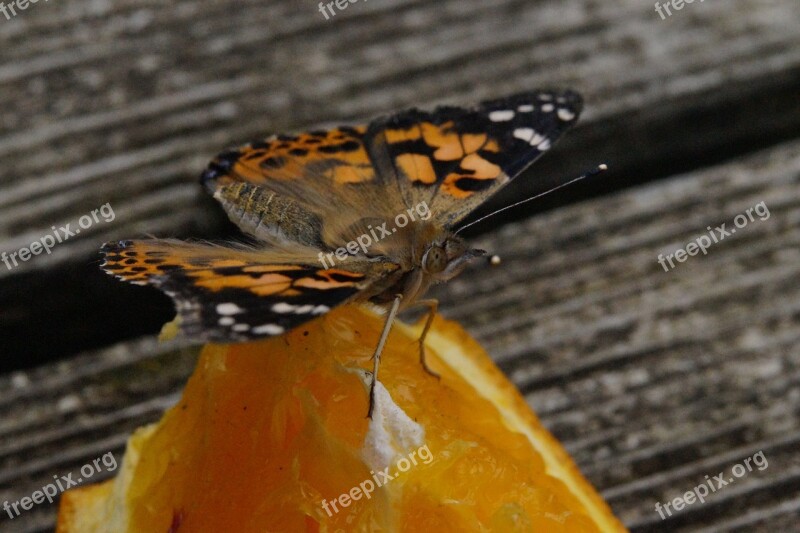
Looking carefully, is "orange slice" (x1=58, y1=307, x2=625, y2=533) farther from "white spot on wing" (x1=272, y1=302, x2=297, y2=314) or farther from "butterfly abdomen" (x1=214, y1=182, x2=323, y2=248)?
"butterfly abdomen" (x1=214, y1=182, x2=323, y2=248)

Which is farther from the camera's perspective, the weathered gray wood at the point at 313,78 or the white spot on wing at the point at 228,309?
the weathered gray wood at the point at 313,78

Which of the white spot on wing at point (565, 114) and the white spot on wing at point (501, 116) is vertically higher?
the white spot on wing at point (501, 116)

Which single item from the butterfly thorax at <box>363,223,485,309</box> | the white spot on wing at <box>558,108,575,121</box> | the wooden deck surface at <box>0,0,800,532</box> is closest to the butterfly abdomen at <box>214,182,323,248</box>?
the butterfly thorax at <box>363,223,485,309</box>

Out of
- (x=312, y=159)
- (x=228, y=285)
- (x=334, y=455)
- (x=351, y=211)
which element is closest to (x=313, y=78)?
(x=312, y=159)

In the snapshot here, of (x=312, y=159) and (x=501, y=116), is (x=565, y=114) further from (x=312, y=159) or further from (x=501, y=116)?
(x=312, y=159)

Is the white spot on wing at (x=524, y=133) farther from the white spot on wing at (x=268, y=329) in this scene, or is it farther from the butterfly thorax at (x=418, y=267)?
the white spot on wing at (x=268, y=329)

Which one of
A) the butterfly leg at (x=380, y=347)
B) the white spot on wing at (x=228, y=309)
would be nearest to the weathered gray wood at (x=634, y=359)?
the butterfly leg at (x=380, y=347)

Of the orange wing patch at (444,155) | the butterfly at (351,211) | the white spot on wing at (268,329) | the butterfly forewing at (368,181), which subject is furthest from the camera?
the orange wing patch at (444,155)
